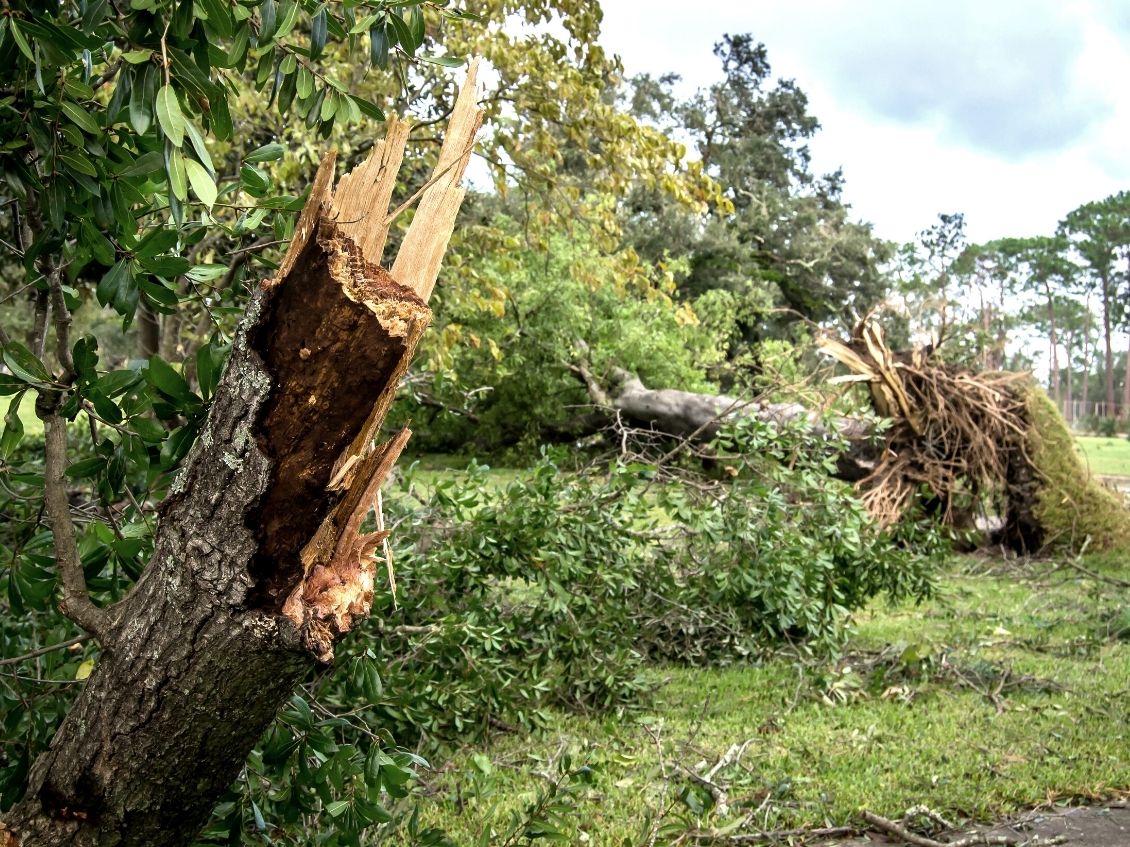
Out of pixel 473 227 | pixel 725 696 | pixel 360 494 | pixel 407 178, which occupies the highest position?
pixel 407 178

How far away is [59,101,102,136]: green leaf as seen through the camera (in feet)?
6.82

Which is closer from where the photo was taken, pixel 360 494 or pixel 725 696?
pixel 360 494

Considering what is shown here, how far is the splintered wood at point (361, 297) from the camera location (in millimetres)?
1909

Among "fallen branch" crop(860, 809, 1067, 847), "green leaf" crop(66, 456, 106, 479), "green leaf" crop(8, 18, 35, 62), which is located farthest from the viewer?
"fallen branch" crop(860, 809, 1067, 847)

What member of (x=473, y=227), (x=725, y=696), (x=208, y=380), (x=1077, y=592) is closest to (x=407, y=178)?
(x=473, y=227)

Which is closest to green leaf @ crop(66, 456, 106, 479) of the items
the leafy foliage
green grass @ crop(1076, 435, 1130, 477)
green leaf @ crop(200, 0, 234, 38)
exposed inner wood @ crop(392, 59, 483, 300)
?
exposed inner wood @ crop(392, 59, 483, 300)

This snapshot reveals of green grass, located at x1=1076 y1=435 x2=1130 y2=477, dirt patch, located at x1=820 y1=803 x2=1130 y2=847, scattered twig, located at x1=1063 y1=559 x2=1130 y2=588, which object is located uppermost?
green grass, located at x1=1076 y1=435 x2=1130 y2=477

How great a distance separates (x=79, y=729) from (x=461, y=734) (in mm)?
2625

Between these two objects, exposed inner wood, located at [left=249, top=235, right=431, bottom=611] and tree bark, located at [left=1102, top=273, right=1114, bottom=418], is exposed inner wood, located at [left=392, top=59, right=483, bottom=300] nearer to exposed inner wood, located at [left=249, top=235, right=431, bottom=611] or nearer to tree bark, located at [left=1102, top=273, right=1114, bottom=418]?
exposed inner wood, located at [left=249, top=235, right=431, bottom=611]

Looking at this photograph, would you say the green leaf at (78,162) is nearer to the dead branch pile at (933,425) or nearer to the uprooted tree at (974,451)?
the uprooted tree at (974,451)

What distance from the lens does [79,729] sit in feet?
7.00

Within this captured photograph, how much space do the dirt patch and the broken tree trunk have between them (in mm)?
2422

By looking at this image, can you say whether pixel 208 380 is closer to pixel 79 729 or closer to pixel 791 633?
pixel 79 729

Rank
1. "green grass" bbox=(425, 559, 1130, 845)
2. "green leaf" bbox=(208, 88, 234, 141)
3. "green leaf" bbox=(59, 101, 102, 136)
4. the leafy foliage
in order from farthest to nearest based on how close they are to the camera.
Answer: the leafy foliage
"green grass" bbox=(425, 559, 1130, 845)
"green leaf" bbox=(59, 101, 102, 136)
"green leaf" bbox=(208, 88, 234, 141)
